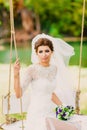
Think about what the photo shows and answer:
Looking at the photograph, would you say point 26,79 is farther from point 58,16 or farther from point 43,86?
point 58,16

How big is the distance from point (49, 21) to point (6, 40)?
1347 millimetres

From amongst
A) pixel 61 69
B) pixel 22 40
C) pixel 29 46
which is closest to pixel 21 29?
pixel 22 40

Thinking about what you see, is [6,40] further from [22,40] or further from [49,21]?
[49,21]

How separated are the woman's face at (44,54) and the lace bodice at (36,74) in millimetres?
52

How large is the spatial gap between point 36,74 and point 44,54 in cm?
16

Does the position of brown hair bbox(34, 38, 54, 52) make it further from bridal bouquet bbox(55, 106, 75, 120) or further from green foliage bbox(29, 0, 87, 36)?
green foliage bbox(29, 0, 87, 36)

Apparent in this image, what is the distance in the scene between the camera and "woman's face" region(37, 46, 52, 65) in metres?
2.90

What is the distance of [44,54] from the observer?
2896 millimetres

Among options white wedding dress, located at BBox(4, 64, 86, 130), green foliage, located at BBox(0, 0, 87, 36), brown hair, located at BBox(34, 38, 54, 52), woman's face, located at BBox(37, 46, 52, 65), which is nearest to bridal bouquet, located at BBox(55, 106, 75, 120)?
white wedding dress, located at BBox(4, 64, 86, 130)

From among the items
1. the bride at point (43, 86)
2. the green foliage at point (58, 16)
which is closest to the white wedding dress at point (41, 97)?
the bride at point (43, 86)

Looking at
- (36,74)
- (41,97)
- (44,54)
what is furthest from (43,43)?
(41,97)

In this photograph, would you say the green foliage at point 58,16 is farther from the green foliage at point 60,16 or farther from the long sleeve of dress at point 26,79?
the long sleeve of dress at point 26,79

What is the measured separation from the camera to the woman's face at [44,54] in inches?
114

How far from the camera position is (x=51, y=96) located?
2979 millimetres
